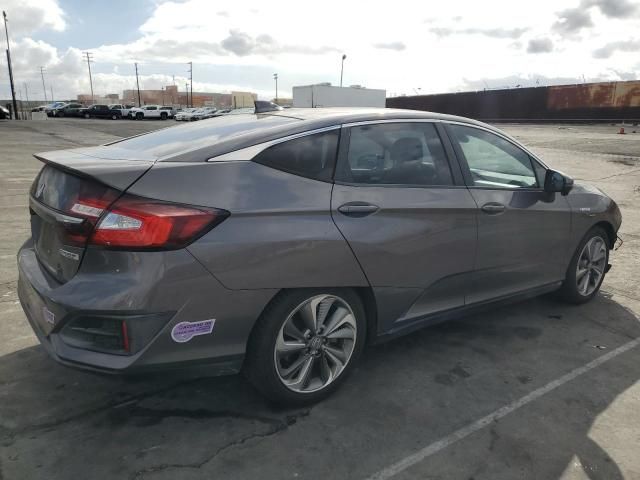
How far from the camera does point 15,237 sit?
613 cm

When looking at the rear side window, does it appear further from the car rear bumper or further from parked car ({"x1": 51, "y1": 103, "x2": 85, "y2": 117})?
parked car ({"x1": 51, "y1": 103, "x2": 85, "y2": 117})

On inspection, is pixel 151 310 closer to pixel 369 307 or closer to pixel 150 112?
pixel 369 307

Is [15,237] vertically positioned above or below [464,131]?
below

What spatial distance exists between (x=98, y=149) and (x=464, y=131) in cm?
234

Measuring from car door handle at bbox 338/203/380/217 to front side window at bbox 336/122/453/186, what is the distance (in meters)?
0.14

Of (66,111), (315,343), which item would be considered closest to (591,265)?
(315,343)

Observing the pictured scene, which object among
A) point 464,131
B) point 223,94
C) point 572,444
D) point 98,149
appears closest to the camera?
point 572,444

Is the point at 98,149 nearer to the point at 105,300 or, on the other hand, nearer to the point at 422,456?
the point at 105,300

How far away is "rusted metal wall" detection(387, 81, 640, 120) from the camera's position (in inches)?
1719

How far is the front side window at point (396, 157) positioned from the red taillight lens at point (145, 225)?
90 cm

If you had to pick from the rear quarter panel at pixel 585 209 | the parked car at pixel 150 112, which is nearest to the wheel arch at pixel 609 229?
the rear quarter panel at pixel 585 209

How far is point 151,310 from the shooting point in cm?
233

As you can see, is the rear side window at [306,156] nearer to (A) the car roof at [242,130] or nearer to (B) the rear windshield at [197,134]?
(A) the car roof at [242,130]

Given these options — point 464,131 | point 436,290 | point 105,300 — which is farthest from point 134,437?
point 464,131
